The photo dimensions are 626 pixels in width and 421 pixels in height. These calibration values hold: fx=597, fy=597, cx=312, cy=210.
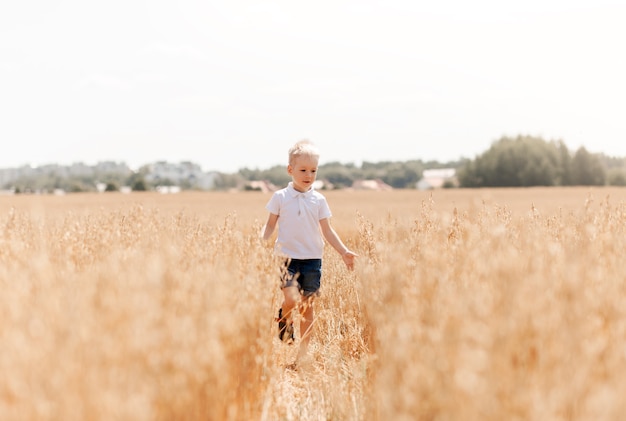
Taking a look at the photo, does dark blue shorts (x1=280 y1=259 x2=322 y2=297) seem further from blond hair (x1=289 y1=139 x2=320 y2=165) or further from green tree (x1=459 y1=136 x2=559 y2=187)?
green tree (x1=459 y1=136 x2=559 y2=187)

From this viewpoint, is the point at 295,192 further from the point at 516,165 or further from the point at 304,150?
the point at 516,165

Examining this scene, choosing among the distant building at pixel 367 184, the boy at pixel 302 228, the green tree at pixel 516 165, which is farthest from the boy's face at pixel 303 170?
the distant building at pixel 367 184

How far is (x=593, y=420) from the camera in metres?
1.46

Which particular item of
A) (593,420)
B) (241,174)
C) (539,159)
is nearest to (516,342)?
(593,420)

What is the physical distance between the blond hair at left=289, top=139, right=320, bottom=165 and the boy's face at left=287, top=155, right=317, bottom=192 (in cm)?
2

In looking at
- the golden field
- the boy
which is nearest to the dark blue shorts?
the boy

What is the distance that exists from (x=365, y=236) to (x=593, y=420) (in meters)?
3.38

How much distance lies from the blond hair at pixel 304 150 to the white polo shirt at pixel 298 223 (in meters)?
0.32

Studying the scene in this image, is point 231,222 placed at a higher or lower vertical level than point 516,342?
higher

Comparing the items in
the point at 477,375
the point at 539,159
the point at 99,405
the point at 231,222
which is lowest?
the point at 99,405

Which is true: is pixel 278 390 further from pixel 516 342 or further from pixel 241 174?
pixel 241 174

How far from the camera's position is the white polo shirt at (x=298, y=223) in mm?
4465

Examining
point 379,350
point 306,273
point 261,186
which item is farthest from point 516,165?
point 379,350

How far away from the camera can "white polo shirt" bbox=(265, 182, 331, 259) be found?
446cm
